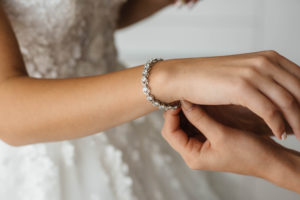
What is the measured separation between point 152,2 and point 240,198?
570mm

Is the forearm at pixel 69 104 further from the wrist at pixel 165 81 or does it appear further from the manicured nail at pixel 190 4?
the manicured nail at pixel 190 4

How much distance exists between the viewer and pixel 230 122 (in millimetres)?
578

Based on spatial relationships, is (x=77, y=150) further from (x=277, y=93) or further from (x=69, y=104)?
→ (x=277, y=93)

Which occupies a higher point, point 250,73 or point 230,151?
point 250,73

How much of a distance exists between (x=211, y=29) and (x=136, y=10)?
120 cm

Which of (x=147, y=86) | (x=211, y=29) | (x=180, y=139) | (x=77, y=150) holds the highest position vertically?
(x=147, y=86)

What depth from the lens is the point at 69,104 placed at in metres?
0.49

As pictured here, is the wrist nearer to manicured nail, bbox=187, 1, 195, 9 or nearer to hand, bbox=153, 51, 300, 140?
hand, bbox=153, 51, 300, 140

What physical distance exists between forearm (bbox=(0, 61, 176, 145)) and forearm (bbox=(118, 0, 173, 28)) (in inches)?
19.7

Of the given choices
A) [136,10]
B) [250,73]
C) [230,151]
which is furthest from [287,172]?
[136,10]

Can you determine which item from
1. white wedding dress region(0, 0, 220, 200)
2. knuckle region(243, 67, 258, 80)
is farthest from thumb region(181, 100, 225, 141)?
white wedding dress region(0, 0, 220, 200)

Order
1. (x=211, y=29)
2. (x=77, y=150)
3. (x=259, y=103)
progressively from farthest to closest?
1. (x=211, y=29)
2. (x=77, y=150)
3. (x=259, y=103)

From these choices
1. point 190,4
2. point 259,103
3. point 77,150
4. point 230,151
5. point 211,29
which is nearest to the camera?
point 259,103

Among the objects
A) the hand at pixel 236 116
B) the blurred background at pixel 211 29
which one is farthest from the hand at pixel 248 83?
the blurred background at pixel 211 29
